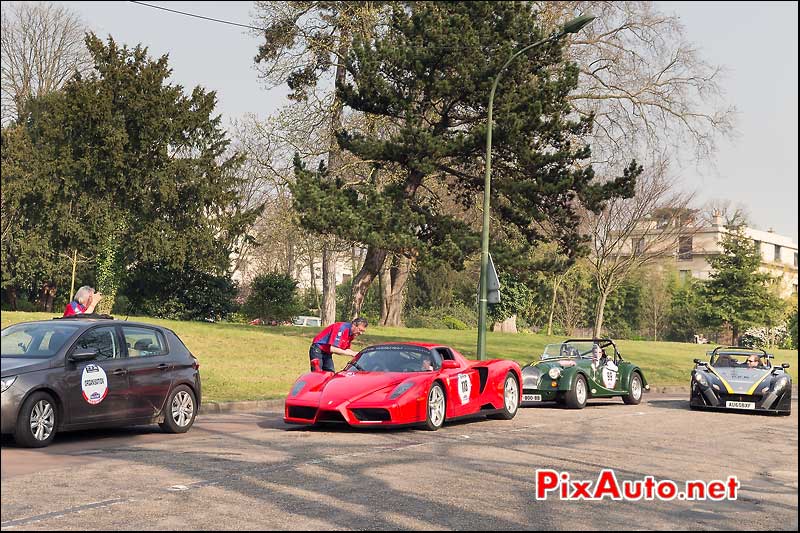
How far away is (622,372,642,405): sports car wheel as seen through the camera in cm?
2255

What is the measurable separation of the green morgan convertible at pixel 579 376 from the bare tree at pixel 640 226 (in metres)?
23.3

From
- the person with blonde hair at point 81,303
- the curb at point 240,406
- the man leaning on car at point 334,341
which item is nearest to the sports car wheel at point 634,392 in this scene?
the curb at point 240,406

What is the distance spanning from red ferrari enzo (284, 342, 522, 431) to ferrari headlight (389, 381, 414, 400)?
15 millimetres

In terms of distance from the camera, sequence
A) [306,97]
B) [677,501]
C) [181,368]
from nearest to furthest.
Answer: [677,501]
[181,368]
[306,97]

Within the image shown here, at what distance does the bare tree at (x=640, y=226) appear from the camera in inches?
1797

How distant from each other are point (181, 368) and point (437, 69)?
21100 mm

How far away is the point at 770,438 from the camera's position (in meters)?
15.9

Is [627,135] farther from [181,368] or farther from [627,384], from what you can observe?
[181,368]

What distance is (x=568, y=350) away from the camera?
72.0ft

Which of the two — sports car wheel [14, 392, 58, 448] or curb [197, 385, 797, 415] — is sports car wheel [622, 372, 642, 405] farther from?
sports car wheel [14, 392, 58, 448]

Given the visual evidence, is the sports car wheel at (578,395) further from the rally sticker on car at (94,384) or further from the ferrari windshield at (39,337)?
the ferrari windshield at (39,337)

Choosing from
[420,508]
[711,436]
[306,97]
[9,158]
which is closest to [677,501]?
[420,508]

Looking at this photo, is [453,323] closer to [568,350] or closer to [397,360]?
[568,350]

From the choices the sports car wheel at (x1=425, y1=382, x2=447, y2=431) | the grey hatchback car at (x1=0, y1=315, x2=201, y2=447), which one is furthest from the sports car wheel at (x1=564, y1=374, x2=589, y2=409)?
the grey hatchback car at (x1=0, y1=315, x2=201, y2=447)
